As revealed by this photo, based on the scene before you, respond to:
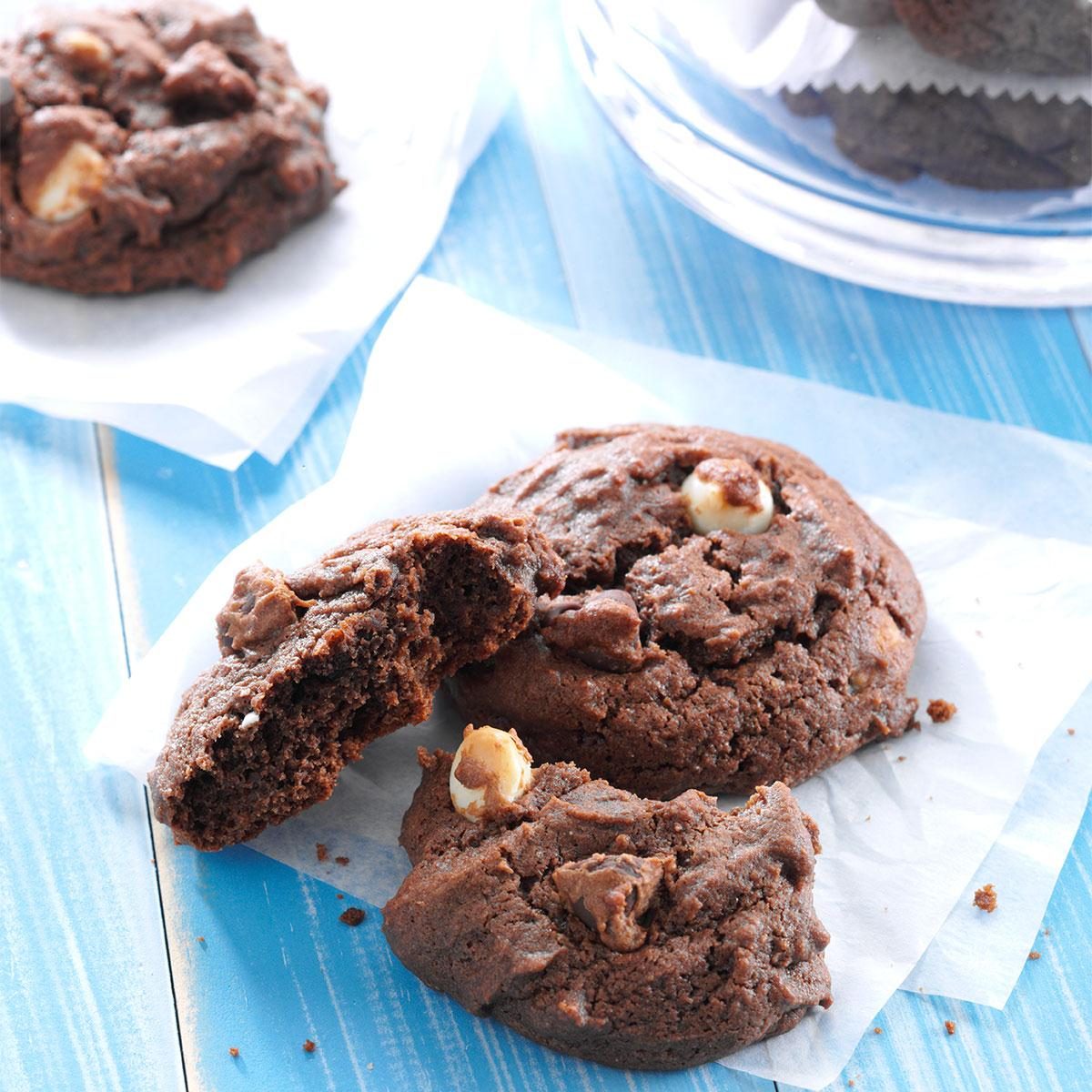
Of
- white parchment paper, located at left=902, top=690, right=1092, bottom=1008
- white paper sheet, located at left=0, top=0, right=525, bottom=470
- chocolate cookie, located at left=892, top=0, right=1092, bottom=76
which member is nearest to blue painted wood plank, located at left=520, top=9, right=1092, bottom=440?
white paper sheet, located at left=0, top=0, right=525, bottom=470

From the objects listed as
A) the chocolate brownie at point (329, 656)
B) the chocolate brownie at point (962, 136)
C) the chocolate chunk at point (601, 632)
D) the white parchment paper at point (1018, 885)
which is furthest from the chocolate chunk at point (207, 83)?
the white parchment paper at point (1018, 885)

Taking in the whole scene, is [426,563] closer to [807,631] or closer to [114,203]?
Result: [807,631]

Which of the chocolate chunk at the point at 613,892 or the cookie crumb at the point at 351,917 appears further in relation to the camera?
the cookie crumb at the point at 351,917

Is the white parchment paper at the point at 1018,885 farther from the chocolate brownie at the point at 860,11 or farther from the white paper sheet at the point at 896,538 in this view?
the chocolate brownie at the point at 860,11

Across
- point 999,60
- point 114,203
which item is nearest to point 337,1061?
point 114,203

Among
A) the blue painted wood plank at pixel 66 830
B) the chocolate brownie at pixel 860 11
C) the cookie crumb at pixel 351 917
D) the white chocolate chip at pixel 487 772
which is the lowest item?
the blue painted wood plank at pixel 66 830

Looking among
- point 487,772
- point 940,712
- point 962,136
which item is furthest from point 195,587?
point 962,136

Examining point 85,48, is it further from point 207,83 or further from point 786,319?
point 786,319
